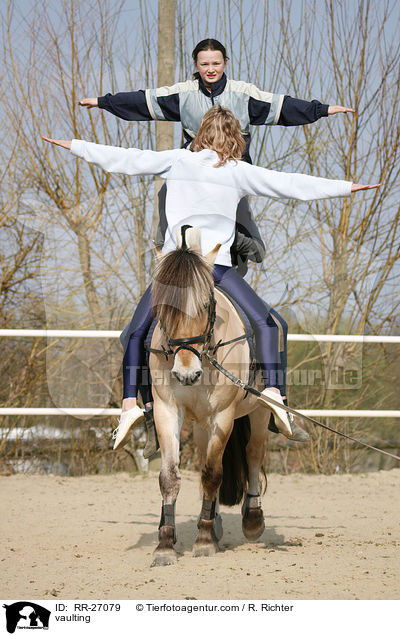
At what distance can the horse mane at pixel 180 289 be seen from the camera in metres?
3.23

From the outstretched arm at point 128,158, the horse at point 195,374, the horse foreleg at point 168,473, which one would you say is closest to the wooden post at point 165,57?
the outstretched arm at point 128,158

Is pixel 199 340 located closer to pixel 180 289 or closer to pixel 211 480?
pixel 180 289

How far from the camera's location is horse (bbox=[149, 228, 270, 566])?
10.6 feet

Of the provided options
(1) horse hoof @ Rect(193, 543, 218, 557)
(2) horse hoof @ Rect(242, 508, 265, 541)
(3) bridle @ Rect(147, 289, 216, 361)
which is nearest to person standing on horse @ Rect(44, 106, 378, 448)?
(3) bridle @ Rect(147, 289, 216, 361)

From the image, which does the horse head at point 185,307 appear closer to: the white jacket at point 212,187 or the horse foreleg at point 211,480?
the white jacket at point 212,187

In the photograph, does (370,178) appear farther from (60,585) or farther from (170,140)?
(60,585)

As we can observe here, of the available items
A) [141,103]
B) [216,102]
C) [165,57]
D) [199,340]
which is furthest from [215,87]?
[165,57]

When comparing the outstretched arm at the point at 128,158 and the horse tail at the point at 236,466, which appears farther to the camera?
the horse tail at the point at 236,466

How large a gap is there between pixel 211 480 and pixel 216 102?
204cm

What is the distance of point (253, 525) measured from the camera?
14.3 ft

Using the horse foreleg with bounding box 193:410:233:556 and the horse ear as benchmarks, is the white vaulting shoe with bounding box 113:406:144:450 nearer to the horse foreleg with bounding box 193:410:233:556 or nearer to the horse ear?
the horse foreleg with bounding box 193:410:233:556

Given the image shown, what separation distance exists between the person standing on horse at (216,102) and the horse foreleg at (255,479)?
1.78 feet
